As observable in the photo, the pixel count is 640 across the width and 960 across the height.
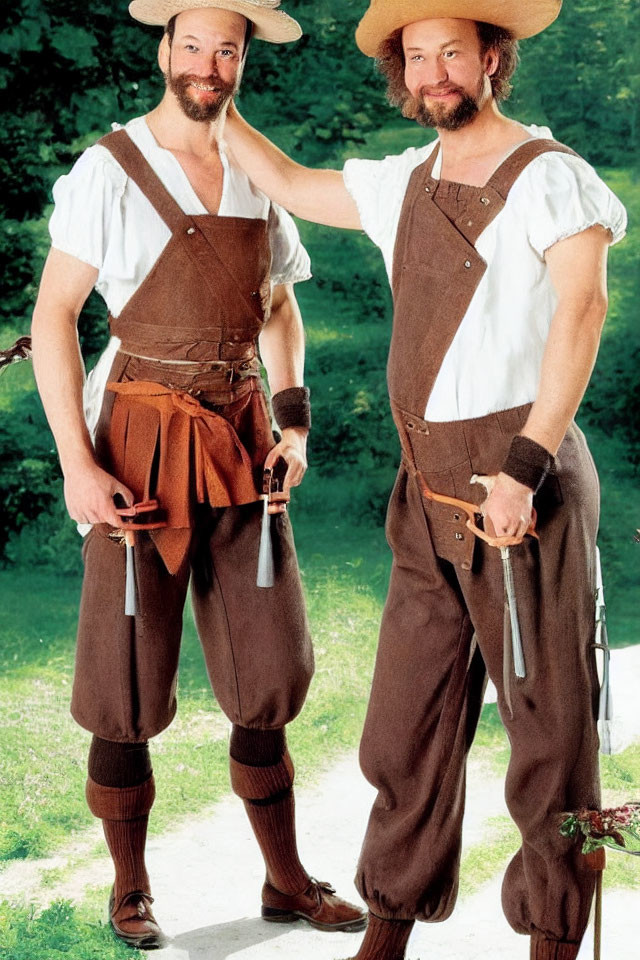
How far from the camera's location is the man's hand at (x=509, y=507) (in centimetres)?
296

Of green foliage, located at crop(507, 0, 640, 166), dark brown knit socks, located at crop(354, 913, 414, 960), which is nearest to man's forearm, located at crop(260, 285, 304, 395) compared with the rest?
dark brown knit socks, located at crop(354, 913, 414, 960)

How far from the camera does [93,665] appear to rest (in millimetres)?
3480

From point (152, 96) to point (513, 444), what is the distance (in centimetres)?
383

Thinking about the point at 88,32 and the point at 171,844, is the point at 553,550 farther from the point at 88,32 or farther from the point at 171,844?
the point at 88,32

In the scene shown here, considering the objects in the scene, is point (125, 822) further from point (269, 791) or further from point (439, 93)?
point (439, 93)

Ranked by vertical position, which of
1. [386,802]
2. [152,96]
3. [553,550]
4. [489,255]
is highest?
[152,96]

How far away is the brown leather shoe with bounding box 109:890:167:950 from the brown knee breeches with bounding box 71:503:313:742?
1.63ft

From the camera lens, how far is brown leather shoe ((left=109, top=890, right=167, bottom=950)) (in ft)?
12.2

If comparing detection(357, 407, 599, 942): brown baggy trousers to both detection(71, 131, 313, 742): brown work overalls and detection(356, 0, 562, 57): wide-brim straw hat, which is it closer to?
detection(71, 131, 313, 742): brown work overalls

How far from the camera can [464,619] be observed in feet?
10.6

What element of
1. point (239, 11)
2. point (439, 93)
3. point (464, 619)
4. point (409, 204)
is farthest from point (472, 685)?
point (239, 11)

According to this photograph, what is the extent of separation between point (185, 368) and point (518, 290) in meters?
0.82

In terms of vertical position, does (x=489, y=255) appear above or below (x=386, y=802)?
above

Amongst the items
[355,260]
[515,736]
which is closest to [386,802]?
[515,736]
